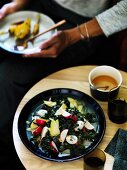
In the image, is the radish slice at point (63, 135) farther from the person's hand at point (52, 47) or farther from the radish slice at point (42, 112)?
the person's hand at point (52, 47)

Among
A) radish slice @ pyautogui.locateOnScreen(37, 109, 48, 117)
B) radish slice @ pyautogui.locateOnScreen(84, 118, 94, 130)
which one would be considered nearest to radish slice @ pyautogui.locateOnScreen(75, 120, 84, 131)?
radish slice @ pyautogui.locateOnScreen(84, 118, 94, 130)

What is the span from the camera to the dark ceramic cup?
1.23 meters

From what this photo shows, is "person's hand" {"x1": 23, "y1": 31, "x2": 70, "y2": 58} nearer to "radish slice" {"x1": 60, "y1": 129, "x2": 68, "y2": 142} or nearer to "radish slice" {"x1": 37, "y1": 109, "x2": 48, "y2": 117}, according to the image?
"radish slice" {"x1": 37, "y1": 109, "x2": 48, "y2": 117}

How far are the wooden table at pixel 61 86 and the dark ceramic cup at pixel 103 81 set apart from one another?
5 cm

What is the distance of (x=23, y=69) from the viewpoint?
144cm

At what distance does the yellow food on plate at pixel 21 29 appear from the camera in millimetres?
1499

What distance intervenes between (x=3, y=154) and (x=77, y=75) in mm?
526

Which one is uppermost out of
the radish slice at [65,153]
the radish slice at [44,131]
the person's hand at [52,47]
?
the person's hand at [52,47]

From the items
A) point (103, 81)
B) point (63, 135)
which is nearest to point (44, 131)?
point (63, 135)

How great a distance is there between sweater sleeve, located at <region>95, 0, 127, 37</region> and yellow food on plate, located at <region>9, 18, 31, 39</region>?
0.34 meters

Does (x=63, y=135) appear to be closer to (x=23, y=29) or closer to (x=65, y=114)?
(x=65, y=114)

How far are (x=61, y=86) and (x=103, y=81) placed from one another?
17 cm

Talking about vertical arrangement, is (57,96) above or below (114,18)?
below

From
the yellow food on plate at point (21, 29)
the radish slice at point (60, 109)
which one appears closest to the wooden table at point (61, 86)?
the radish slice at point (60, 109)
